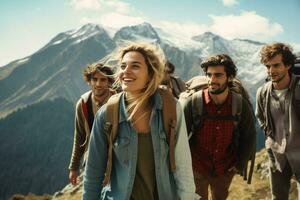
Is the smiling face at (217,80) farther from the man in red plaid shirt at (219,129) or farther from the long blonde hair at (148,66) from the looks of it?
the long blonde hair at (148,66)

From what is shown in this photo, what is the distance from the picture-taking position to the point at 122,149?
4.09 meters

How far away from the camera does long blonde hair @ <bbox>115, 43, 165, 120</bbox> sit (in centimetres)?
429

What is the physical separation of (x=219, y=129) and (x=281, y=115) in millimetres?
1332

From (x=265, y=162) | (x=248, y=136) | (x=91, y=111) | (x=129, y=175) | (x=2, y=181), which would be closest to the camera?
(x=129, y=175)

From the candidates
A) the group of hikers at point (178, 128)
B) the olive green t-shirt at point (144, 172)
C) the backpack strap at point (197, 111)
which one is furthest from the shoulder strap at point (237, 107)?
the olive green t-shirt at point (144, 172)

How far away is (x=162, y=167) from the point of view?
13.5 feet

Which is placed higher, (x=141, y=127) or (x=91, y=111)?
(x=141, y=127)

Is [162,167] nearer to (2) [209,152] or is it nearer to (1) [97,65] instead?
(2) [209,152]

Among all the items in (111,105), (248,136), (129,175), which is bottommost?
(248,136)

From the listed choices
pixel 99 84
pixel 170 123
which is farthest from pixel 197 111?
pixel 170 123

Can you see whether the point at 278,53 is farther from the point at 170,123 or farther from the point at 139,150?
the point at 139,150

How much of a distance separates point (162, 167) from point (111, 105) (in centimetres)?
94

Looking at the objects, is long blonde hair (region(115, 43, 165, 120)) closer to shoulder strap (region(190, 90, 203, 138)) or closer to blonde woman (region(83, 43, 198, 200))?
blonde woman (region(83, 43, 198, 200))

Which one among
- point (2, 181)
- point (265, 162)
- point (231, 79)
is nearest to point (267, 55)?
point (231, 79)
